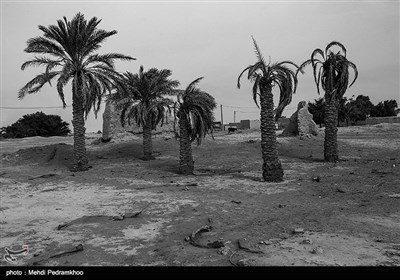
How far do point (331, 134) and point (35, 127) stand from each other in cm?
4428

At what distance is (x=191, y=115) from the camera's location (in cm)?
1560

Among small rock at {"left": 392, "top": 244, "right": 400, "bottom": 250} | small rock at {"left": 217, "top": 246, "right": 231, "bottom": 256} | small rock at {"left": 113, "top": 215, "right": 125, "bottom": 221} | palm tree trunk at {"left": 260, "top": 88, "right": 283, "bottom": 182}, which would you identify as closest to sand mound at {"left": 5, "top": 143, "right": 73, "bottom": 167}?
palm tree trunk at {"left": 260, "top": 88, "right": 283, "bottom": 182}

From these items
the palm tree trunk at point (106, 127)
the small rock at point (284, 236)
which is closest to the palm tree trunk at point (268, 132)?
the small rock at point (284, 236)

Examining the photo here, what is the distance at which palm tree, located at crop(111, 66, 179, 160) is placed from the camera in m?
19.6

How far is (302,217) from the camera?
7.89 meters

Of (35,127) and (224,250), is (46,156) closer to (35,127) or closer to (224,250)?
(224,250)

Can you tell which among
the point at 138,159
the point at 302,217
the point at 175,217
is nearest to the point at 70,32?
the point at 138,159

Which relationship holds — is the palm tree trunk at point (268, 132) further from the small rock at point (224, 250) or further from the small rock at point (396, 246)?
the small rock at point (224, 250)

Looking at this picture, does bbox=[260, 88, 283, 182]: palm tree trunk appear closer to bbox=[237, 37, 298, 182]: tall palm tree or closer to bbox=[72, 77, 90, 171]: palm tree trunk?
bbox=[237, 37, 298, 182]: tall palm tree

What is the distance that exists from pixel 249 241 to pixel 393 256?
239cm

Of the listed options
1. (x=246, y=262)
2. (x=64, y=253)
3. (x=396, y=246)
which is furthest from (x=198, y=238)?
(x=396, y=246)

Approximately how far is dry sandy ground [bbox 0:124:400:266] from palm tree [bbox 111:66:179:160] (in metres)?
2.79
